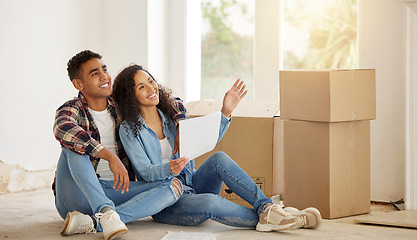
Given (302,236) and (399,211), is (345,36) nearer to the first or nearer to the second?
(399,211)

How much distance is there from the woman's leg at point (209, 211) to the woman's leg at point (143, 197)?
59 mm

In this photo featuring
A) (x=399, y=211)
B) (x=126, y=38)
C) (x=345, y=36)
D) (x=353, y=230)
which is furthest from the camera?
(x=126, y=38)

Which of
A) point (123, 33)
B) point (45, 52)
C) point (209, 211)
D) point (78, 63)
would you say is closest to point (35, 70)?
point (45, 52)

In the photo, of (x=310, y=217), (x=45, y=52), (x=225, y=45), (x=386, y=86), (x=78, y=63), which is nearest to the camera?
(x=310, y=217)

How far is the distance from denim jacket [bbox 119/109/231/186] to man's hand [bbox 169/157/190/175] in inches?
1.4

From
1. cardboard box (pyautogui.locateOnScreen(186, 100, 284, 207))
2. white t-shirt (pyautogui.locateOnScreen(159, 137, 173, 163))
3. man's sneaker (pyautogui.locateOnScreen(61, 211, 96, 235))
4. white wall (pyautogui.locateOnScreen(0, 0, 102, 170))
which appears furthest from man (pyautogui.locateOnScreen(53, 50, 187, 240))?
white wall (pyautogui.locateOnScreen(0, 0, 102, 170))

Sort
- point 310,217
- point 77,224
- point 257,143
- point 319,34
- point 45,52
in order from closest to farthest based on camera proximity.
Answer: point 77,224
point 310,217
point 257,143
point 319,34
point 45,52

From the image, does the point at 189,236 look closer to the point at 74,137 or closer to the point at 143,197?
the point at 143,197

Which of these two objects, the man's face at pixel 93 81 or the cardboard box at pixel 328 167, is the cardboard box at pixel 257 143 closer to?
the cardboard box at pixel 328 167

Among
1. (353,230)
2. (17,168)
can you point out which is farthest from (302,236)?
(17,168)

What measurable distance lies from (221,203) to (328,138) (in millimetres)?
652

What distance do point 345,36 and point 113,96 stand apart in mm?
1438

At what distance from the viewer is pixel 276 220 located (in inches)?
85.9

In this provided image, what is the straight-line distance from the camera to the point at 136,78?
2369 millimetres
